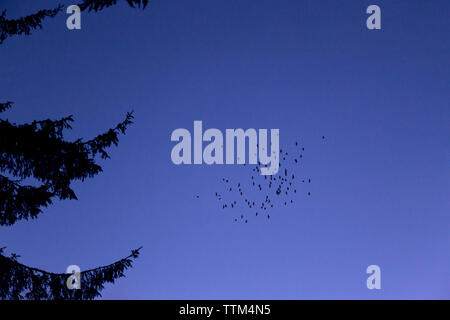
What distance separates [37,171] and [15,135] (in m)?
0.65

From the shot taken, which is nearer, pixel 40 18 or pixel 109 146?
pixel 109 146

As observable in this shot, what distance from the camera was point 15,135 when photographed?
23.3 ft

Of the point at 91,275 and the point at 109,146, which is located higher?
the point at 109,146
